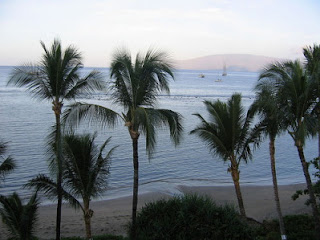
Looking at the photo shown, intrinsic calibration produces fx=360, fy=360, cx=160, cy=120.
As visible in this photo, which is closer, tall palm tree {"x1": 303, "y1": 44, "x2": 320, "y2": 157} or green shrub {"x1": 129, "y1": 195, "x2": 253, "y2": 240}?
green shrub {"x1": 129, "y1": 195, "x2": 253, "y2": 240}

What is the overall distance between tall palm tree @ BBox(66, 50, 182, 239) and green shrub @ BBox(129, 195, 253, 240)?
0.78 metres

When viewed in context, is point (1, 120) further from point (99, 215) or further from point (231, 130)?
point (231, 130)

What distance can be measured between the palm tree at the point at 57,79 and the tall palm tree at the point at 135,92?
61 cm

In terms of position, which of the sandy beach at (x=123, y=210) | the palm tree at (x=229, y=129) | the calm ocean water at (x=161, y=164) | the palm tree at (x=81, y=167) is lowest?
the sandy beach at (x=123, y=210)

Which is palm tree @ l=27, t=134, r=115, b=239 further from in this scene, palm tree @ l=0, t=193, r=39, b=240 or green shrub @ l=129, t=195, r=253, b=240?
green shrub @ l=129, t=195, r=253, b=240

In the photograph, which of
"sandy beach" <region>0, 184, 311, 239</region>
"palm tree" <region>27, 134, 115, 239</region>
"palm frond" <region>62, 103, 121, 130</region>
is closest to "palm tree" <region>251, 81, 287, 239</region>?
"palm frond" <region>62, 103, 121, 130</region>

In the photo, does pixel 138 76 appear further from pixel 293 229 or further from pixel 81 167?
pixel 293 229

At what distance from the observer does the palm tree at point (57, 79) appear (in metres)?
10.9

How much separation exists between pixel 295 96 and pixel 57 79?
7.61 meters

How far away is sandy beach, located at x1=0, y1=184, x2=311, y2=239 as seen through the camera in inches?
665

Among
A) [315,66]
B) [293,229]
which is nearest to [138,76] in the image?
[315,66]

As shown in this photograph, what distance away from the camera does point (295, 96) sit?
11.8 metres

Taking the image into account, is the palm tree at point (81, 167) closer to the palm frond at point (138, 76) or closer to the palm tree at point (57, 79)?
the palm tree at point (57, 79)

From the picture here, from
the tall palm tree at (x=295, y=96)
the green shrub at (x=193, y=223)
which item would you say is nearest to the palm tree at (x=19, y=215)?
the green shrub at (x=193, y=223)
